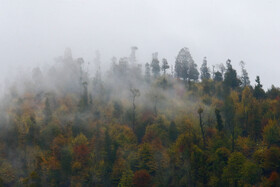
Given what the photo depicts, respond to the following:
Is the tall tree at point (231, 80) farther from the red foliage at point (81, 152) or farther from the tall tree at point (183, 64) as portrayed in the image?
the red foliage at point (81, 152)

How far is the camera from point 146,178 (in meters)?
67.8

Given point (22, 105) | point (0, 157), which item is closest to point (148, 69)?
point (22, 105)

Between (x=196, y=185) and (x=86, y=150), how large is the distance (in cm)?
3129

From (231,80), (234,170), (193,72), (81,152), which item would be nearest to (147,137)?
(81,152)

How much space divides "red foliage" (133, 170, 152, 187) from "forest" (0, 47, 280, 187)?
226 mm

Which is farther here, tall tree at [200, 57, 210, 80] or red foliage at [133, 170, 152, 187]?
tall tree at [200, 57, 210, 80]

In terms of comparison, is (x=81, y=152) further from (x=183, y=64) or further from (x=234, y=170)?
(x=183, y=64)

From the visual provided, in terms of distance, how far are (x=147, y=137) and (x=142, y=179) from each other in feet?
60.1

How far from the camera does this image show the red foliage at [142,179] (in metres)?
66.9

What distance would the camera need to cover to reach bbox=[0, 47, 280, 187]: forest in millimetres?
66062

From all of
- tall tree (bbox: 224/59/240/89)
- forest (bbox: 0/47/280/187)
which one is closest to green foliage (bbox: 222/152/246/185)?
forest (bbox: 0/47/280/187)

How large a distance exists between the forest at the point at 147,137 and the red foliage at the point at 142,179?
0.74 feet

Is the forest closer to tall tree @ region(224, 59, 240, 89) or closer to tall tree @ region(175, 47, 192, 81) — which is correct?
tall tree @ region(224, 59, 240, 89)

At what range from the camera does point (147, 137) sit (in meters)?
84.2
